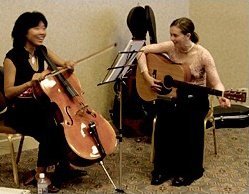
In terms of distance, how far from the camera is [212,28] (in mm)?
4449

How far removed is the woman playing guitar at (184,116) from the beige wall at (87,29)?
3.16 ft

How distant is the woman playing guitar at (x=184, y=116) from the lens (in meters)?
2.86

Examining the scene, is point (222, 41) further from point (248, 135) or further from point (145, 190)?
point (145, 190)

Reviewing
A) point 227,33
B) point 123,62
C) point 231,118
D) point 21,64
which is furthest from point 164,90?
point 227,33

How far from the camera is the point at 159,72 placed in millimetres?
3033

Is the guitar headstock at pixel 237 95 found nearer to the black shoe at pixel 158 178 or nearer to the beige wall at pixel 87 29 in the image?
the black shoe at pixel 158 178

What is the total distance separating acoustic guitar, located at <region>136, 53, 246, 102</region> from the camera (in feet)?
9.06

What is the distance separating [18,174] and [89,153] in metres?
0.72

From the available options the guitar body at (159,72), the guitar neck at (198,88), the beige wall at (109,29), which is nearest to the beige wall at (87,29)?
the beige wall at (109,29)

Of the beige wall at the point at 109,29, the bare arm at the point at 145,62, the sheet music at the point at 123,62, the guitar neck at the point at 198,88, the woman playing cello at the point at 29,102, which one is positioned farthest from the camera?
the beige wall at the point at 109,29

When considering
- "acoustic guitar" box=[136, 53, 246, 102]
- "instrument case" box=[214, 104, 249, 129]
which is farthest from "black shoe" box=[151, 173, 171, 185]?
"instrument case" box=[214, 104, 249, 129]

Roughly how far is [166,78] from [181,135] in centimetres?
37

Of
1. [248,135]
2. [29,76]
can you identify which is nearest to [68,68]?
[29,76]

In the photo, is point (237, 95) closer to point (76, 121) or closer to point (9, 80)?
point (76, 121)
